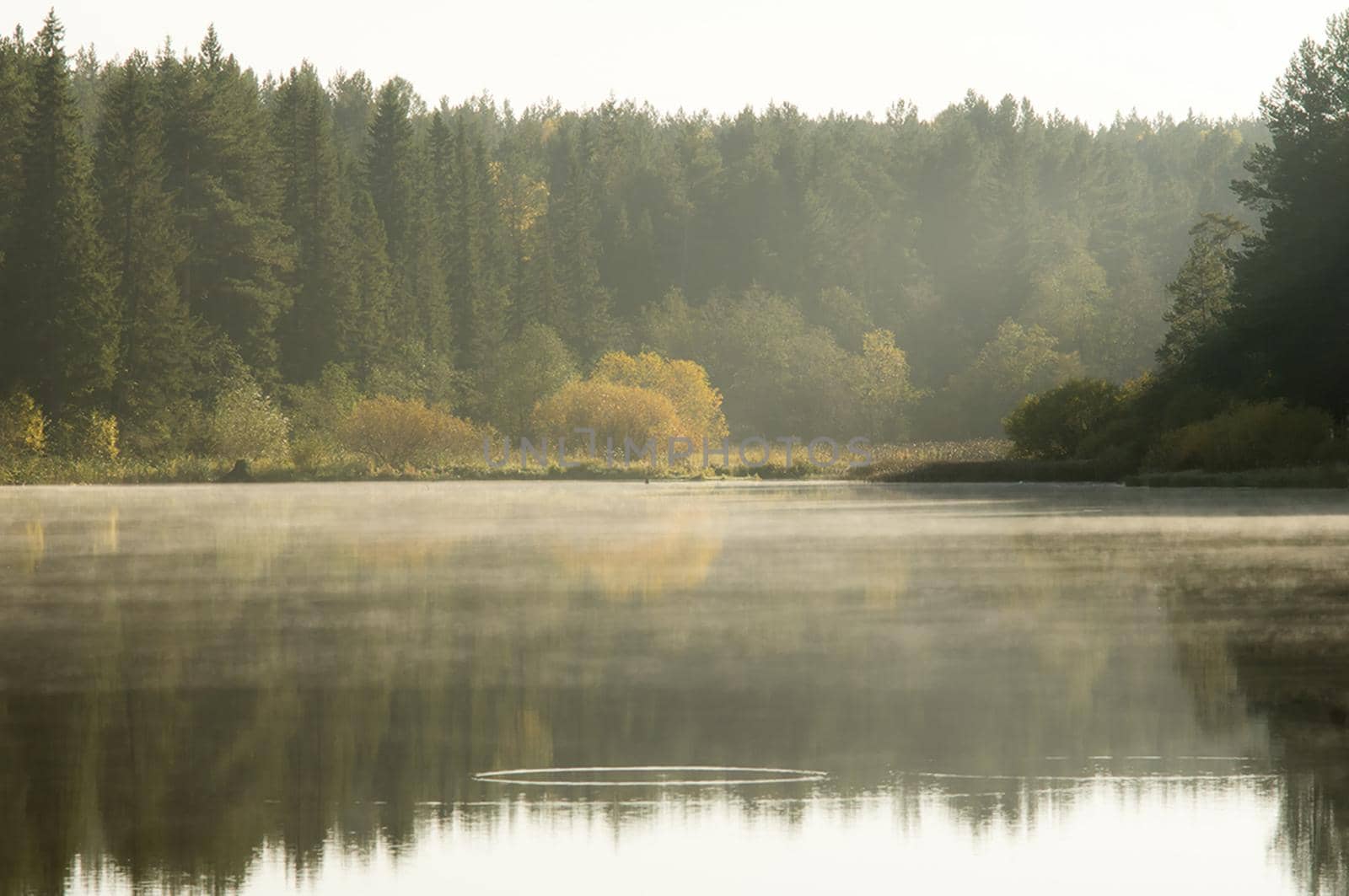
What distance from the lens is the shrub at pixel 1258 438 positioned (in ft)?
139

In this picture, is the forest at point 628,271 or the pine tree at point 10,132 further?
the pine tree at point 10,132

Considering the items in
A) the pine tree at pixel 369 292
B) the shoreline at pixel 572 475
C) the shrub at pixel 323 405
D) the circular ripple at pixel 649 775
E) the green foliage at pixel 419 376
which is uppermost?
the pine tree at pixel 369 292

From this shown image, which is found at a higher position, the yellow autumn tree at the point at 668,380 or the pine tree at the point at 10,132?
the pine tree at the point at 10,132

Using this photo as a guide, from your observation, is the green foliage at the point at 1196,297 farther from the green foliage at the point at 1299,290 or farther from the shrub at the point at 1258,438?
the shrub at the point at 1258,438

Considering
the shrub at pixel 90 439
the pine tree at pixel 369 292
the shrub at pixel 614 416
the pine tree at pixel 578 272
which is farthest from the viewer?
the pine tree at pixel 578 272

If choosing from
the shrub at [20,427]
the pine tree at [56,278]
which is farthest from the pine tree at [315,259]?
the shrub at [20,427]

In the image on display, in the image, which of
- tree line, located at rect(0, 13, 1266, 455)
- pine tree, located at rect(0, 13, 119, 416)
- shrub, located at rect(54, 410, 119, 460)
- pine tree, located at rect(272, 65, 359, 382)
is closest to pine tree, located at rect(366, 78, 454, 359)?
tree line, located at rect(0, 13, 1266, 455)

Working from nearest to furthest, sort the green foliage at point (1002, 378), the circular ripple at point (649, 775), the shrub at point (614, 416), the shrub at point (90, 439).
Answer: the circular ripple at point (649, 775)
the shrub at point (90, 439)
the shrub at point (614, 416)
the green foliage at point (1002, 378)

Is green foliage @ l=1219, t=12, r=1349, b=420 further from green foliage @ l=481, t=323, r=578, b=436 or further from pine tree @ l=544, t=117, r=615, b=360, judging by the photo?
pine tree @ l=544, t=117, r=615, b=360

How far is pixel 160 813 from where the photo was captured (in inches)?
241

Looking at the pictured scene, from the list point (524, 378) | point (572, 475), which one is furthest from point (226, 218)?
point (572, 475)

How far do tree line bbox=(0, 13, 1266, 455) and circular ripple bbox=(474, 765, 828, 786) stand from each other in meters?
61.1

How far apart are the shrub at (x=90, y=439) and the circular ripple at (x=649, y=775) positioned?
59.4 metres

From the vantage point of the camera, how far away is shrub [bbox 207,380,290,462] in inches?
2506
